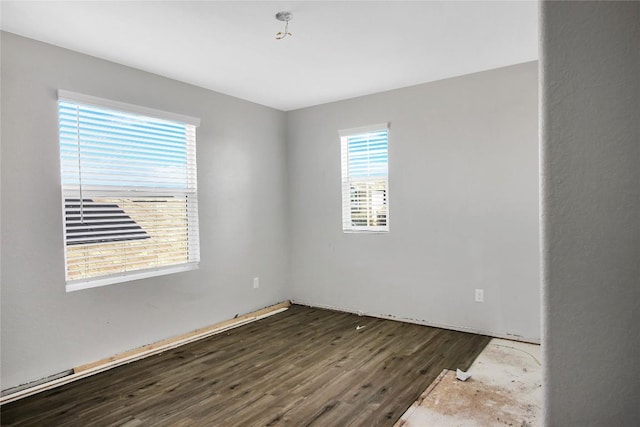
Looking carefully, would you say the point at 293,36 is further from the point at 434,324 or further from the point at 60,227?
the point at 434,324

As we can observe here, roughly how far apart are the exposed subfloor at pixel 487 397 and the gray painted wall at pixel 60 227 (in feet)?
7.52

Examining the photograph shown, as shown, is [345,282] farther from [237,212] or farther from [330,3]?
[330,3]

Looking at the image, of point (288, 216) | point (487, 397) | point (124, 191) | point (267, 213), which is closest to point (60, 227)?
point (124, 191)

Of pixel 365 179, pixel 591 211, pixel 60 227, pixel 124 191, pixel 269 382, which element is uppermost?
pixel 365 179

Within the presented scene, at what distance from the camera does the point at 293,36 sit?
8.71ft

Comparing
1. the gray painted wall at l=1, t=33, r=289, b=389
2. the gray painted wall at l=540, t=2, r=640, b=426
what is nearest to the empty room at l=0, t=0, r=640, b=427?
the gray painted wall at l=1, t=33, r=289, b=389

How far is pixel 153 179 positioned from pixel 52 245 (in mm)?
946

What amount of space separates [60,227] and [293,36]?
2.18 meters

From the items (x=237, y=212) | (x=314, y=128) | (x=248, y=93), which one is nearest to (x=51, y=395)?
(x=237, y=212)

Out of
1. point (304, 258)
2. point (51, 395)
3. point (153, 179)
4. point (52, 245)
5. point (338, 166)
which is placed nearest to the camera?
point (51, 395)

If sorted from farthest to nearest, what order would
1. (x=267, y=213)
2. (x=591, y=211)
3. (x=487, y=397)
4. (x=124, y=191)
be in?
(x=267, y=213) → (x=124, y=191) → (x=487, y=397) → (x=591, y=211)

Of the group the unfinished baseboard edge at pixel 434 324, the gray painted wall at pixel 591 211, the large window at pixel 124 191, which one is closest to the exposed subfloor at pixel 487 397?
the unfinished baseboard edge at pixel 434 324

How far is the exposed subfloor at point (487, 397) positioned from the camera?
2.09 metres

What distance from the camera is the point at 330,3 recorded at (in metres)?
2.23
